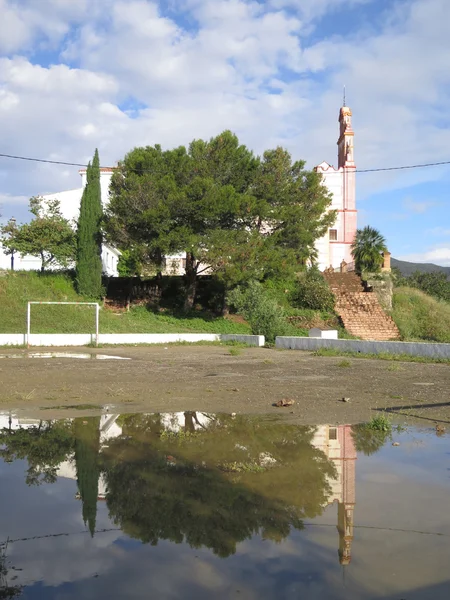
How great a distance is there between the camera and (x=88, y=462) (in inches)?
261

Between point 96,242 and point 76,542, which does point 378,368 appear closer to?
point 76,542

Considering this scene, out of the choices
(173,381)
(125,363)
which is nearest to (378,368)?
(173,381)

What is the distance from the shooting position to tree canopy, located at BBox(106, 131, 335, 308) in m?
35.3

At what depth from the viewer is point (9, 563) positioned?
399 cm

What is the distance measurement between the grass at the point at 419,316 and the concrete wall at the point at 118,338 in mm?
9769

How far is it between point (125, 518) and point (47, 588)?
1210mm

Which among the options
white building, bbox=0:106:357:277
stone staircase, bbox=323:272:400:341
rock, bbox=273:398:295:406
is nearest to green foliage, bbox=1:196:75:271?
white building, bbox=0:106:357:277

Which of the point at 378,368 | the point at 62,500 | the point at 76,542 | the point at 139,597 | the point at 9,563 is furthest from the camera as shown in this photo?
the point at 378,368

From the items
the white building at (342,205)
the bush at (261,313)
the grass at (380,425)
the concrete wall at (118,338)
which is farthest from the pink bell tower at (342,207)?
the grass at (380,425)

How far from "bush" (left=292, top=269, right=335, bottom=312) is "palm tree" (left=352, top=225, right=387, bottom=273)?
3166 millimetres

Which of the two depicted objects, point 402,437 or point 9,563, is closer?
point 9,563

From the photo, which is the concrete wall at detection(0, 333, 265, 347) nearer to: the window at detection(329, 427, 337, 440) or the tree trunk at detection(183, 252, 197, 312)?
the tree trunk at detection(183, 252, 197, 312)

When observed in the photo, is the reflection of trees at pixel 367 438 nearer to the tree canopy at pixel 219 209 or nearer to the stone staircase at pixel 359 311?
the stone staircase at pixel 359 311

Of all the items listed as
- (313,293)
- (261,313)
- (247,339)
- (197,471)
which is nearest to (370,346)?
(247,339)
